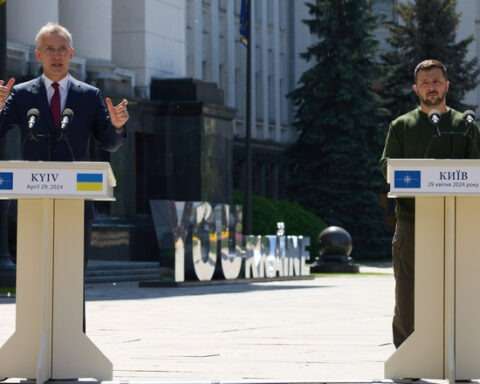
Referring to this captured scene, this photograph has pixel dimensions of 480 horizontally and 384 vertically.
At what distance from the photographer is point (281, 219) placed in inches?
1869

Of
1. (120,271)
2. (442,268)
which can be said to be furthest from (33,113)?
(120,271)

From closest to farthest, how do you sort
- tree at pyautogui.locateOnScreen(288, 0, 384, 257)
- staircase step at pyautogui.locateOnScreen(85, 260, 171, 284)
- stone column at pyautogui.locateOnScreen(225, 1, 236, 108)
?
1. staircase step at pyautogui.locateOnScreen(85, 260, 171, 284)
2. tree at pyautogui.locateOnScreen(288, 0, 384, 257)
3. stone column at pyautogui.locateOnScreen(225, 1, 236, 108)

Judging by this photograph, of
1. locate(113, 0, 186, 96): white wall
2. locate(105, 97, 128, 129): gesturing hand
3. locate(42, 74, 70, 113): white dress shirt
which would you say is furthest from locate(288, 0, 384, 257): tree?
locate(105, 97, 128, 129): gesturing hand

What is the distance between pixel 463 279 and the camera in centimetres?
915

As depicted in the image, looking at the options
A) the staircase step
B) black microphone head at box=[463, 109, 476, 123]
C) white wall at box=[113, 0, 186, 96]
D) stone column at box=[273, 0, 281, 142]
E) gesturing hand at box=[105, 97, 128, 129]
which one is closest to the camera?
gesturing hand at box=[105, 97, 128, 129]

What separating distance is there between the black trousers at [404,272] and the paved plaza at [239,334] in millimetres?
372

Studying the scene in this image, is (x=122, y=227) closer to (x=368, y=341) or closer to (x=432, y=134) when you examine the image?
(x=368, y=341)

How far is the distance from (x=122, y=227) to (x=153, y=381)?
25.4 m

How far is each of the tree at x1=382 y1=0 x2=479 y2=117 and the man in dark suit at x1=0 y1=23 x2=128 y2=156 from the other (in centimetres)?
5300

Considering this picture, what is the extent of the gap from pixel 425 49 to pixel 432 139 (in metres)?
53.6

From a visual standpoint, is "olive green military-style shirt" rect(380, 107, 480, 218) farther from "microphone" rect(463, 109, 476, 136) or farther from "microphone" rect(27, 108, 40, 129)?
"microphone" rect(27, 108, 40, 129)

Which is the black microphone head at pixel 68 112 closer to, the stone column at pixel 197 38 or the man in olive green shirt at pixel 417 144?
the man in olive green shirt at pixel 417 144

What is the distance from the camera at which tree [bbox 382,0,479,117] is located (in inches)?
2450

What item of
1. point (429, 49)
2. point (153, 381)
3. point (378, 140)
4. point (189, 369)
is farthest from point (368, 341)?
point (429, 49)
